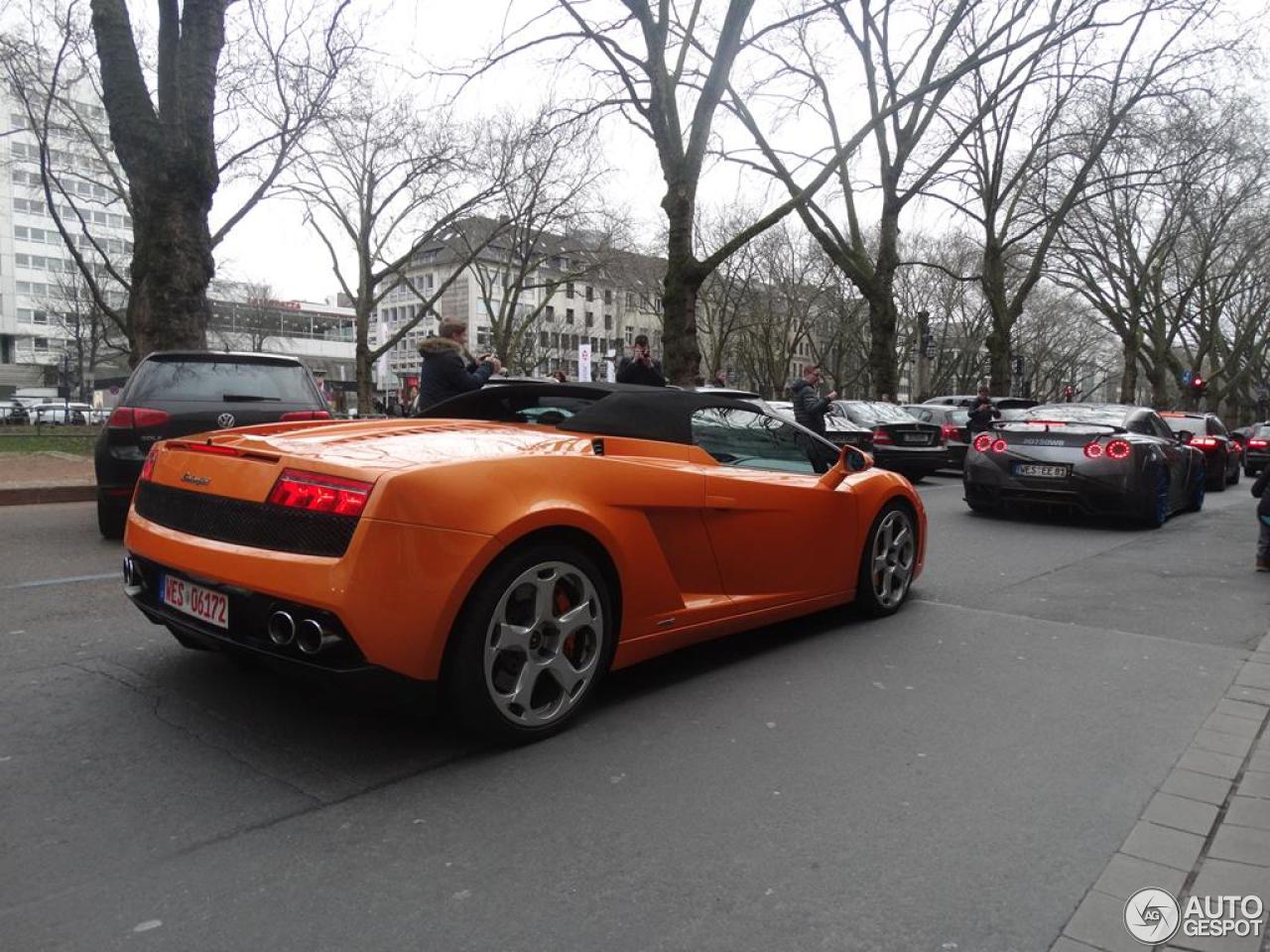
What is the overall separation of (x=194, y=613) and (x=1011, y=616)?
452 cm

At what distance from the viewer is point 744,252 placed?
44.6 metres

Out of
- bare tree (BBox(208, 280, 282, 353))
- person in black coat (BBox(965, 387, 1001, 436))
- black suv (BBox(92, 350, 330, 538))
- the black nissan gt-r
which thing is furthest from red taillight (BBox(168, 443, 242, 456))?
bare tree (BBox(208, 280, 282, 353))

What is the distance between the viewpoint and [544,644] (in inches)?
132

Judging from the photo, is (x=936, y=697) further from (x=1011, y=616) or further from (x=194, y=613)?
(x=194, y=613)

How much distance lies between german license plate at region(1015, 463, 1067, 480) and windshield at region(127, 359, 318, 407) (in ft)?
24.0

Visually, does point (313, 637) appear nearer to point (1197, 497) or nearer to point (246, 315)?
point (1197, 497)

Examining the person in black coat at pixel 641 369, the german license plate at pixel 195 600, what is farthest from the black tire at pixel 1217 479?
the german license plate at pixel 195 600

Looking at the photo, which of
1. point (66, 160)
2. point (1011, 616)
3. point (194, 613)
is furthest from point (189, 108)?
point (66, 160)

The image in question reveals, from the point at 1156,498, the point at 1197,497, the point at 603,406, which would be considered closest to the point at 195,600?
the point at 603,406

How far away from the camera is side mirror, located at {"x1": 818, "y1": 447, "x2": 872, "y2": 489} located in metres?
4.99

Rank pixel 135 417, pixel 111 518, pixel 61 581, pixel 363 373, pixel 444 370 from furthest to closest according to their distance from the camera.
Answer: pixel 363 373
pixel 444 370
pixel 111 518
pixel 135 417
pixel 61 581

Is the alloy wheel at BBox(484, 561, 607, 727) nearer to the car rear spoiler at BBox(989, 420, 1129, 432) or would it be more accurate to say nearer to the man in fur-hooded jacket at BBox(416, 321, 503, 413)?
the man in fur-hooded jacket at BBox(416, 321, 503, 413)

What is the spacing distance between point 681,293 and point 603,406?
42.3ft

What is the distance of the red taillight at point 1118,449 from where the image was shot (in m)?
9.66
